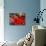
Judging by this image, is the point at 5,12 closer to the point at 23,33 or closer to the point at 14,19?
the point at 14,19

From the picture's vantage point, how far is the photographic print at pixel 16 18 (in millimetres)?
5640

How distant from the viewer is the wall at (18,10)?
5598 mm

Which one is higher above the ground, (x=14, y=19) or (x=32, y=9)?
(x=32, y=9)

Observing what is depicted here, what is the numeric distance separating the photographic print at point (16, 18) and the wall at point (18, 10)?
0.48 feet

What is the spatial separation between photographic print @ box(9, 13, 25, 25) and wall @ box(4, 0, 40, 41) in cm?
15

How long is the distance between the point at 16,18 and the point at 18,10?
1.11ft

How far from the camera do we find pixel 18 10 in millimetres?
5664

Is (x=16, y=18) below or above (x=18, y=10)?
below

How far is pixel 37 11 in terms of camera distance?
18.8ft

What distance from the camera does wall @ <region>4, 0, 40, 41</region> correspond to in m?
5.60

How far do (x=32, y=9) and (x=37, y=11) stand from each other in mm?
224

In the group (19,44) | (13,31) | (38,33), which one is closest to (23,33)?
(13,31)

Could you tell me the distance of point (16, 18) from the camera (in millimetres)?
5691

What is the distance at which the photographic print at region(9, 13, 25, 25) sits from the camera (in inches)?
222
